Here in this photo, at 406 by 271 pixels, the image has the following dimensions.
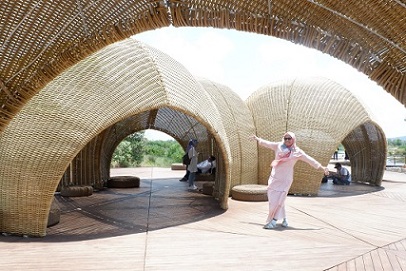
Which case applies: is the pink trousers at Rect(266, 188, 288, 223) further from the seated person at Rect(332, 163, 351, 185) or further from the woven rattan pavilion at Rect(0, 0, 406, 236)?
the seated person at Rect(332, 163, 351, 185)

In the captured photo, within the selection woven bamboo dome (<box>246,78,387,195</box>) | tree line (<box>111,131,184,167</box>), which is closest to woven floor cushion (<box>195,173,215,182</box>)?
woven bamboo dome (<box>246,78,387,195</box>)

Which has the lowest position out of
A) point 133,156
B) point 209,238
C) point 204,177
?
point 209,238

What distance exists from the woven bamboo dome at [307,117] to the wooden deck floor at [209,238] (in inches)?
50.2

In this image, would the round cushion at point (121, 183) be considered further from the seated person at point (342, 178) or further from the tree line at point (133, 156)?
the tree line at point (133, 156)

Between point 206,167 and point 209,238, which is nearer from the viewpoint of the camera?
point 209,238

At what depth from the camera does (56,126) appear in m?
4.77

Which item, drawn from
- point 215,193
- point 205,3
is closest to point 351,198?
point 215,193

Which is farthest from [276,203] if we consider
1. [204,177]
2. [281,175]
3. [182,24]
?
[204,177]

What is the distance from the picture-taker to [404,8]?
64.6 inches

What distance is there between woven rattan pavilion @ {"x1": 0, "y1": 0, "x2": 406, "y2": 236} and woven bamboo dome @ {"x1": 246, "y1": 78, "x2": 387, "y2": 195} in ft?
0.66

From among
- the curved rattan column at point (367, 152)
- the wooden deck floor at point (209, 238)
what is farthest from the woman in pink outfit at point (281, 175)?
the curved rattan column at point (367, 152)

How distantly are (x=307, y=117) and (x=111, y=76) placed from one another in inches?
217

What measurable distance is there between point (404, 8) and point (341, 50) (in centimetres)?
38

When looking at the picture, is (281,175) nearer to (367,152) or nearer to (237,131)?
(237,131)
